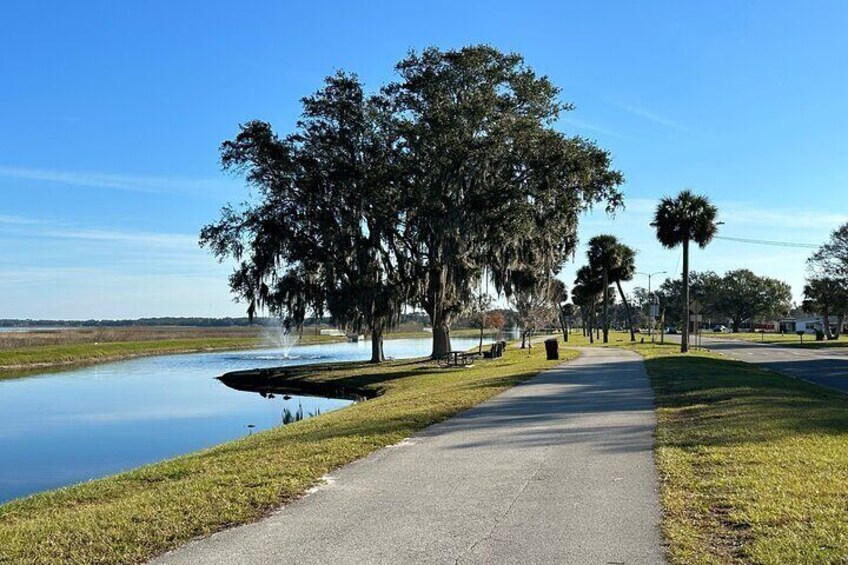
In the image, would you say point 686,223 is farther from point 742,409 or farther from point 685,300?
point 742,409

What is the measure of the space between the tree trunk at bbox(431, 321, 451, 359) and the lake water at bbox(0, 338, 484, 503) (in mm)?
7908

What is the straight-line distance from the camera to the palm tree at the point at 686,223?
40.1m

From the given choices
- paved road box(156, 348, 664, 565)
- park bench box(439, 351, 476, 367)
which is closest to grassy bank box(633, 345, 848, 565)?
paved road box(156, 348, 664, 565)

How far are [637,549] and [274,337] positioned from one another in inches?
3436

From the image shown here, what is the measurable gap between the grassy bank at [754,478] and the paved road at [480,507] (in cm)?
30

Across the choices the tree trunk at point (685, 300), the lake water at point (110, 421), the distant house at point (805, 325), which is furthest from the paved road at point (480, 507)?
the distant house at point (805, 325)

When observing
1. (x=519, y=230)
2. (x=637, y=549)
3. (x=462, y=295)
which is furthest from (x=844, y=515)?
(x=462, y=295)

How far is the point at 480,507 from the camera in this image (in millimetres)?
6844

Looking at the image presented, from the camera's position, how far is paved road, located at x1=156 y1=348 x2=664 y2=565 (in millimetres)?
5504

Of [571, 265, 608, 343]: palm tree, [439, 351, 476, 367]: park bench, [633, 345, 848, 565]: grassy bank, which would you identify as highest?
[571, 265, 608, 343]: palm tree

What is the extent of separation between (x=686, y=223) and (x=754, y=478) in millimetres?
34616

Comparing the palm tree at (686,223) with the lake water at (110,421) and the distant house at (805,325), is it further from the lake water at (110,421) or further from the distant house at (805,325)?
the distant house at (805,325)

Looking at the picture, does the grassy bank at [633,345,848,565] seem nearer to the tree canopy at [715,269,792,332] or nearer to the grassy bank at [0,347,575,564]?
the grassy bank at [0,347,575,564]

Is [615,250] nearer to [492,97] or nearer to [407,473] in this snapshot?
[492,97]
